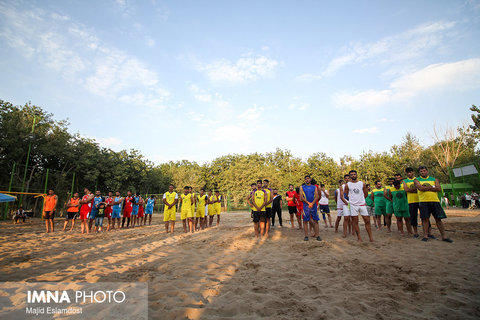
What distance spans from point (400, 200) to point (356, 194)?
2110 millimetres

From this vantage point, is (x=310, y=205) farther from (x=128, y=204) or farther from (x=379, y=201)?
(x=128, y=204)

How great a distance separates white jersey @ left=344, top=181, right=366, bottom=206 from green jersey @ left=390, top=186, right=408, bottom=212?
1939 mm

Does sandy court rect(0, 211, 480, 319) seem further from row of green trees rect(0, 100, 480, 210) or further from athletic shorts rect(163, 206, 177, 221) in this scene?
row of green trees rect(0, 100, 480, 210)

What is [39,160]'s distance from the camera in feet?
68.4

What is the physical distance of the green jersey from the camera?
24.6 feet

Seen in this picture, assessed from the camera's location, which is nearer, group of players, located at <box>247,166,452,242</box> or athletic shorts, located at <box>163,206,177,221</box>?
group of players, located at <box>247,166,452,242</box>

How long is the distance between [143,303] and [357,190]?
20.1 ft

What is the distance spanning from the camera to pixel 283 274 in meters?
4.11

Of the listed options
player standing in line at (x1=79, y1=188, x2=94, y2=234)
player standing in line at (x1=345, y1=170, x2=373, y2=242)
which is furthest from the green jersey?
player standing in line at (x1=79, y1=188, x2=94, y2=234)

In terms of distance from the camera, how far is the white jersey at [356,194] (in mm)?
6642

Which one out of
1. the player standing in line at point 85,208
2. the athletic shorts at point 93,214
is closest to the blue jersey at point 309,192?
the player standing in line at point 85,208

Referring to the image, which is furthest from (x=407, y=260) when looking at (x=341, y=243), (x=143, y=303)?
(x=143, y=303)

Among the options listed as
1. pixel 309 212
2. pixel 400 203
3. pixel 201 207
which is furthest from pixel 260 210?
pixel 400 203

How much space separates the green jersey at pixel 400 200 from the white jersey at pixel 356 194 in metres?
1.94
